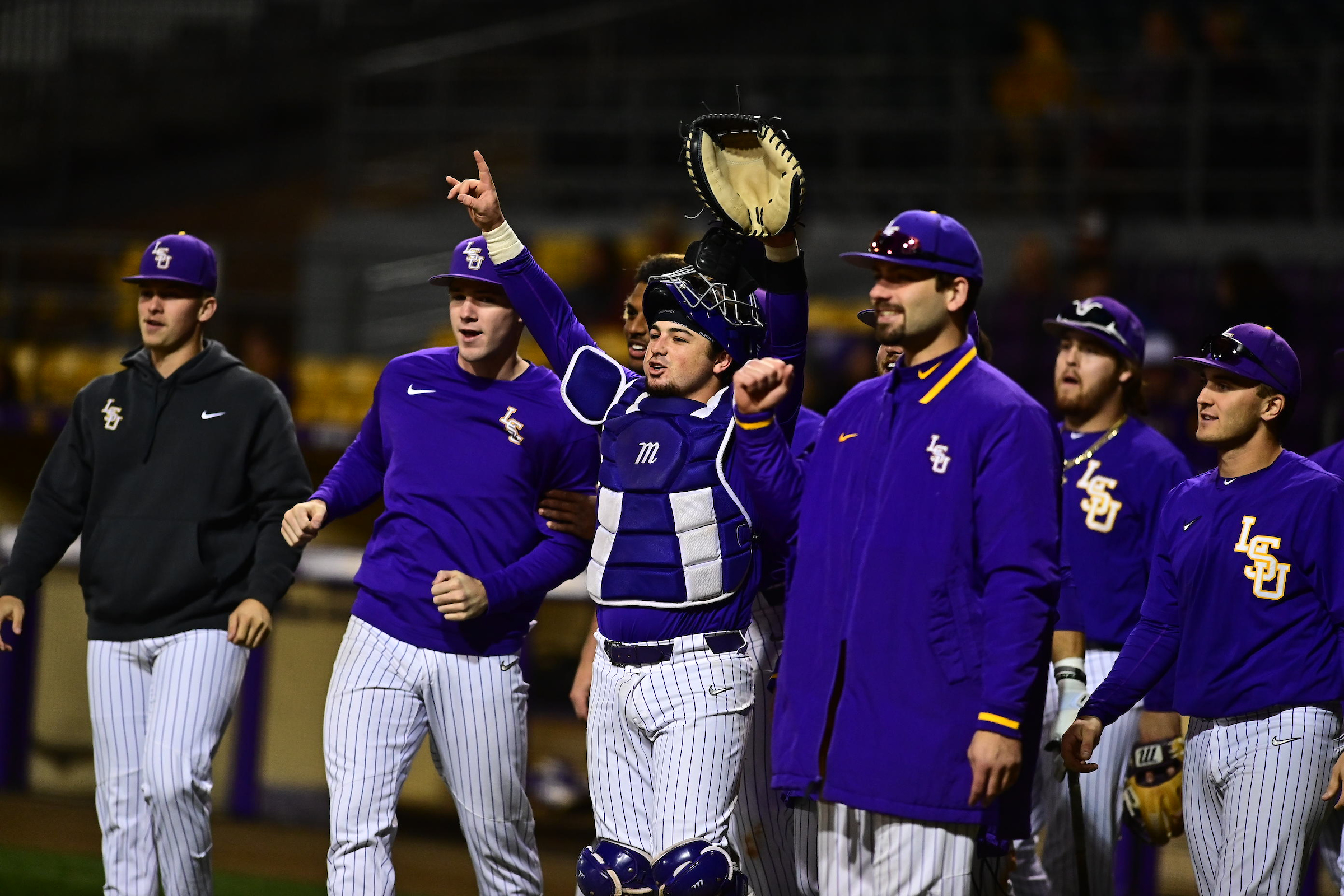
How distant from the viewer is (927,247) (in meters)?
3.50

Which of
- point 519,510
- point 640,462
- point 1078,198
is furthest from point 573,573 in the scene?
point 1078,198

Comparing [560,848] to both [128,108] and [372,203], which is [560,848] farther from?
[128,108]

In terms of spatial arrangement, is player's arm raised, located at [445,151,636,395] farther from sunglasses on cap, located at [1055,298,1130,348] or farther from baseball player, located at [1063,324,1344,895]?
sunglasses on cap, located at [1055,298,1130,348]

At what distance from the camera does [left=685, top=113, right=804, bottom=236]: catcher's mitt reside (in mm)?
3977

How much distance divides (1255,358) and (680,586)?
175cm

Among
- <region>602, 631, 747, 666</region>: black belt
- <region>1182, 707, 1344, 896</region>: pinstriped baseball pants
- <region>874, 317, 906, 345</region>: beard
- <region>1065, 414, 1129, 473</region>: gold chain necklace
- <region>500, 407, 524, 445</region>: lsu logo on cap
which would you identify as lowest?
<region>1182, 707, 1344, 896</region>: pinstriped baseball pants

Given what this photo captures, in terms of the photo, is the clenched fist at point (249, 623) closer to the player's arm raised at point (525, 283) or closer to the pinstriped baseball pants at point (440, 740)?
the pinstriped baseball pants at point (440, 740)

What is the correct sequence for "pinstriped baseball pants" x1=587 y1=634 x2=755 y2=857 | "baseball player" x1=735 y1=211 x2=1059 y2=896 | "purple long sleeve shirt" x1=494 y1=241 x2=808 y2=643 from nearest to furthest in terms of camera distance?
"baseball player" x1=735 y1=211 x2=1059 y2=896 < "pinstriped baseball pants" x1=587 y1=634 x2=755 y2=857 < "purple long sleeve shirt" x1=494 y1=241 x2=808 y2=643

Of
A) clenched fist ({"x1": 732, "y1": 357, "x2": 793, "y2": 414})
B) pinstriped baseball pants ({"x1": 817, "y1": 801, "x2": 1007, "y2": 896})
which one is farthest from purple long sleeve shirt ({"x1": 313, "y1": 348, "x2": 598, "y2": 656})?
pinstriped baseball pants ({"x1": 817, "y1": 801, "x2": 1007, "y2": 896})

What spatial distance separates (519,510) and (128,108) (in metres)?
14.4

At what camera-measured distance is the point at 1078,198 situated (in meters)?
11.6

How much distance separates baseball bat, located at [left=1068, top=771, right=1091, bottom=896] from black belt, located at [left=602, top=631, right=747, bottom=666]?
127 centimetres

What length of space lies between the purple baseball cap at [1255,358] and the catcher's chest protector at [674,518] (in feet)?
4.44

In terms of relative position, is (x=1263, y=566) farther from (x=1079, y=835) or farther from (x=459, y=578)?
(x=459, y=578)
